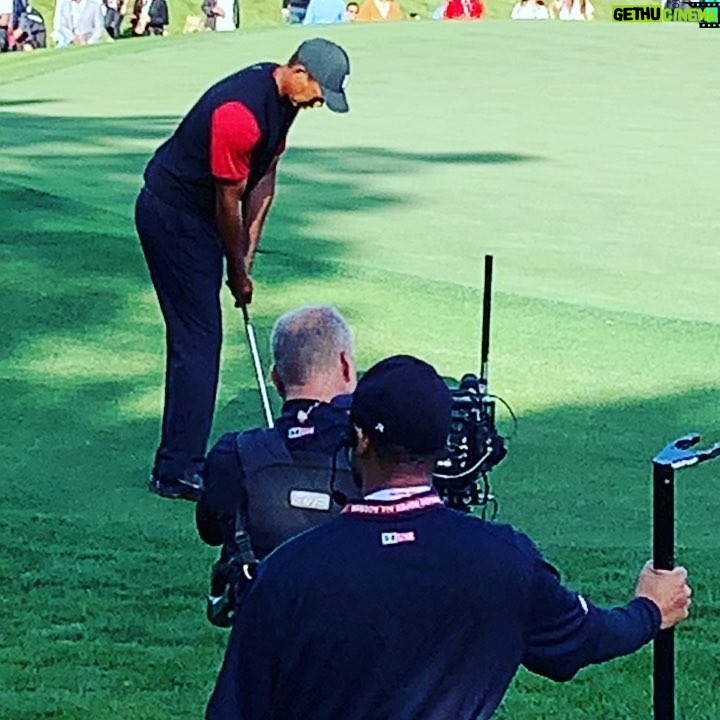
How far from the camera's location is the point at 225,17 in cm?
2905

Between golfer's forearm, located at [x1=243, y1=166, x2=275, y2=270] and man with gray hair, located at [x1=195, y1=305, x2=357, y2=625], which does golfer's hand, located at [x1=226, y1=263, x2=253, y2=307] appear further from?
man with gray hair, located at [x1=195, y1=305, x2=357, y2=625]

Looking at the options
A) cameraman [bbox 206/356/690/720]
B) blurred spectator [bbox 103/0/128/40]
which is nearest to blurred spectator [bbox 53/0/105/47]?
blurred spectator [bbox 103/0/128/40]

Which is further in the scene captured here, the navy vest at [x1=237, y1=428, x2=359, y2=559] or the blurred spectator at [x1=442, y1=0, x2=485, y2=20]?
the blurred spectator at [x1=442, y1=0, x2=485, y2=20]

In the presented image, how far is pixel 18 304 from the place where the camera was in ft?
34.0

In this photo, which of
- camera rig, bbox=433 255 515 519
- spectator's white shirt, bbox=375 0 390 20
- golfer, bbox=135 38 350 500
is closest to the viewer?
camera rig, bbox=433 255 515 519

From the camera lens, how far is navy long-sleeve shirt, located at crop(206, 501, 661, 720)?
2992 millimetres

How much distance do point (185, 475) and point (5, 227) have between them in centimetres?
526

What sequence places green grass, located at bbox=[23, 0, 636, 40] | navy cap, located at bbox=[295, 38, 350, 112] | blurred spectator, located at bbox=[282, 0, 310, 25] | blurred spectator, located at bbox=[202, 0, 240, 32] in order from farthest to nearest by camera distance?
green grass, located at bbox=[23, 0, 636, 40]
blurred spectator, located at bbox=[282, 0, 310, 25]
blurred spectator, located at bbox=[202, 0, 240, 32]
navy cap, located at bbox=[295, 38, 350, 112]

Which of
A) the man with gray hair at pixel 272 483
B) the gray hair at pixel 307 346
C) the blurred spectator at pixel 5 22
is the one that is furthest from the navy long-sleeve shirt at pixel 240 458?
the blurred spectator at pixel 5 22

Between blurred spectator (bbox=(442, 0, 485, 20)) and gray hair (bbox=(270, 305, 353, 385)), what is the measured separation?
25693 mm

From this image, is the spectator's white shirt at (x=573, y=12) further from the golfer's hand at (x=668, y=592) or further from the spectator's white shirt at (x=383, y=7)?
the golfer's hand at (x=668, y=592)

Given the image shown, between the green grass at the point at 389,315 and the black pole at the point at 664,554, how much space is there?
194 cm

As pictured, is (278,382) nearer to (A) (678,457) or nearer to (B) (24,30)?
(A) (678,457)

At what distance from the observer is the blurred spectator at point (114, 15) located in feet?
94.4
